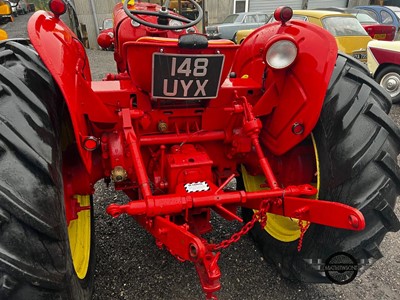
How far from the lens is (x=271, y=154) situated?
2094mm

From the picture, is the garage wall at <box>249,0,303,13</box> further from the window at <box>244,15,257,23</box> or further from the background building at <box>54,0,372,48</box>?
the window at <box>244,15,257,23</box>

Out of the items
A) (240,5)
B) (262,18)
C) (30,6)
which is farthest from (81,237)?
(30,6)

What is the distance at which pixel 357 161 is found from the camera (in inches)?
62.7

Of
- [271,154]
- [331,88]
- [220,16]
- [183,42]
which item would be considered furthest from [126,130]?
[220,16]

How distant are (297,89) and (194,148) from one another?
0.66 meters

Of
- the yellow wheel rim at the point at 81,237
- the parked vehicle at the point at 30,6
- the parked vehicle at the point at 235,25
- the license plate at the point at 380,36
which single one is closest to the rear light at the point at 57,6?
the yellow wheel rim at the point at 81,237

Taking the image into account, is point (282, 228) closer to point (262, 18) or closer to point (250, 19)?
point (250, 19)

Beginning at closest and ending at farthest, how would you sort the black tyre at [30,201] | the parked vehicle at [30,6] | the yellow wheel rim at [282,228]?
the black tyre at [30,201]
the yellow wheel rim at [282,228]
the parked vehicle at [30,6]

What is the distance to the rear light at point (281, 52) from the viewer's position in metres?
1.67

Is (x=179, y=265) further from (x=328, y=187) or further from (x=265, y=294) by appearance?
(x=328, y=187)

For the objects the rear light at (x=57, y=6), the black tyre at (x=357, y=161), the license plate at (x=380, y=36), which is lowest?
the license plate at (x=380, y=36)

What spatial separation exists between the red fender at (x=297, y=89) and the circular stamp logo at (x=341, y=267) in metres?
0.63

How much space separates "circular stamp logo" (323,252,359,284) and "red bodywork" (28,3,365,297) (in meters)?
0.36

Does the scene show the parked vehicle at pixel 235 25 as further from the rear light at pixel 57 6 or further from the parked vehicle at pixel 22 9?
the parked vehicle at pixel 22 9
